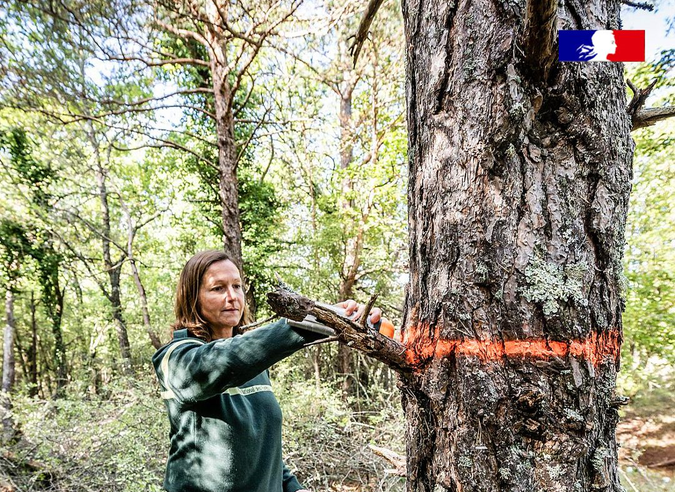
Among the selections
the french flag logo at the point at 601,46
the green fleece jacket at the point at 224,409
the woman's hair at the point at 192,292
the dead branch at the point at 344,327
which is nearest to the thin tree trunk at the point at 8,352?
the woman's hair at the point at 192,292

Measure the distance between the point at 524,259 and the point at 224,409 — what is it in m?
1.12

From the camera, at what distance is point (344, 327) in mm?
1024

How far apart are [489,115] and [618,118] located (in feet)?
1.20

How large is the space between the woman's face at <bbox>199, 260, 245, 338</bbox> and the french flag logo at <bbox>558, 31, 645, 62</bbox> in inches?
54.3

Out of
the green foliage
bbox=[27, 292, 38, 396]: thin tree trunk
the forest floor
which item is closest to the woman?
the green foliage

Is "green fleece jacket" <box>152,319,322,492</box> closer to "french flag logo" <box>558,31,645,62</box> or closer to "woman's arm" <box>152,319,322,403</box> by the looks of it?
"woman's arm" <box>152,319,322,403</box>

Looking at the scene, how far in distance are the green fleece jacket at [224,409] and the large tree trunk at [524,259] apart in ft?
1.44

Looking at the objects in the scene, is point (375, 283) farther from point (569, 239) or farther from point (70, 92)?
point (569, 239)

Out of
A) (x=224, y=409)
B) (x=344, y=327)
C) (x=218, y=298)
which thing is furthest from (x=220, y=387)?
(x=218, y=298)

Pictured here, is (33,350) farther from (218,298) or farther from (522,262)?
(522,262)

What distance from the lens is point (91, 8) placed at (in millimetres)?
4297

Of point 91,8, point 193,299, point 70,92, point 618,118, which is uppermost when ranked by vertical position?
point 91,8

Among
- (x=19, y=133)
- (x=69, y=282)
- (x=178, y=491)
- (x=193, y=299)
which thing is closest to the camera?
(x=178, y=491)

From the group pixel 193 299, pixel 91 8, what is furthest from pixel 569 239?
pixel 91 8
